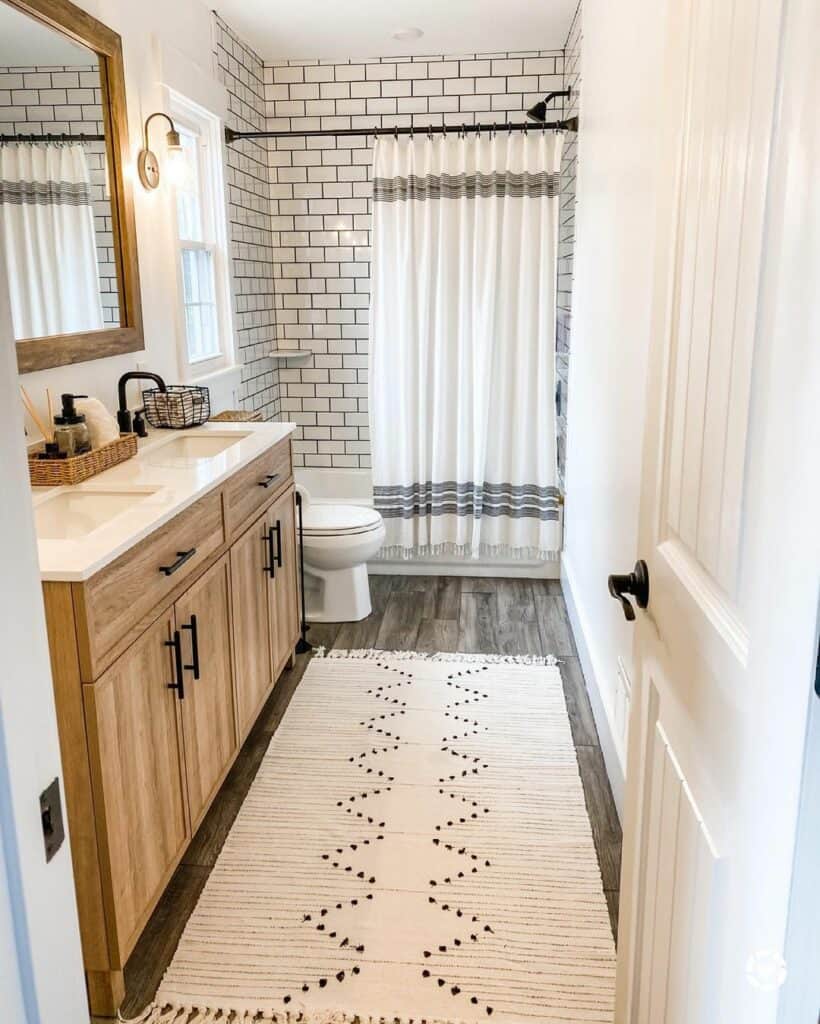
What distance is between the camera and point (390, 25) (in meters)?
3.73

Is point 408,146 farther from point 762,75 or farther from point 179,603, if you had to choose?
point 762,75

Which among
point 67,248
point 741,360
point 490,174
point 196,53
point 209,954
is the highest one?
point 196,53

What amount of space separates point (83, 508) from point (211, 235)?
200 centimetres

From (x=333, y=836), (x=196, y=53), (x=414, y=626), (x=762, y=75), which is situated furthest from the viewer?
(x=414, y=626)

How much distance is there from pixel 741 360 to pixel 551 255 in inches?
121

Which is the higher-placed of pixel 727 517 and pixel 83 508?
pixel 727 517

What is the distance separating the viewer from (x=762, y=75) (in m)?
0.83

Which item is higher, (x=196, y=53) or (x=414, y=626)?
(x=196, y=53)

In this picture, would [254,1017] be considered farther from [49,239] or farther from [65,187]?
[65,187]

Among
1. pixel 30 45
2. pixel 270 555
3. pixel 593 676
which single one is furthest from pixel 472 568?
pixel 30 45

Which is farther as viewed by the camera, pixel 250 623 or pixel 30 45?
pixel 250 623

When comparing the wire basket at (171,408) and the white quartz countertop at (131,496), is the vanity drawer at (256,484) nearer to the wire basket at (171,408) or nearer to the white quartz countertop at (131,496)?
the white quartz countertop at (131,496)

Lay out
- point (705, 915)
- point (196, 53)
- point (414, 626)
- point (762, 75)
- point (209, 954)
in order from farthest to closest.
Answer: point (414, 626), point (196, 53), point (209, 954), point (705, 915), point (762, 75)

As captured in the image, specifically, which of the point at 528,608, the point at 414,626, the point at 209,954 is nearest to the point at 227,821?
the point at 209,954
